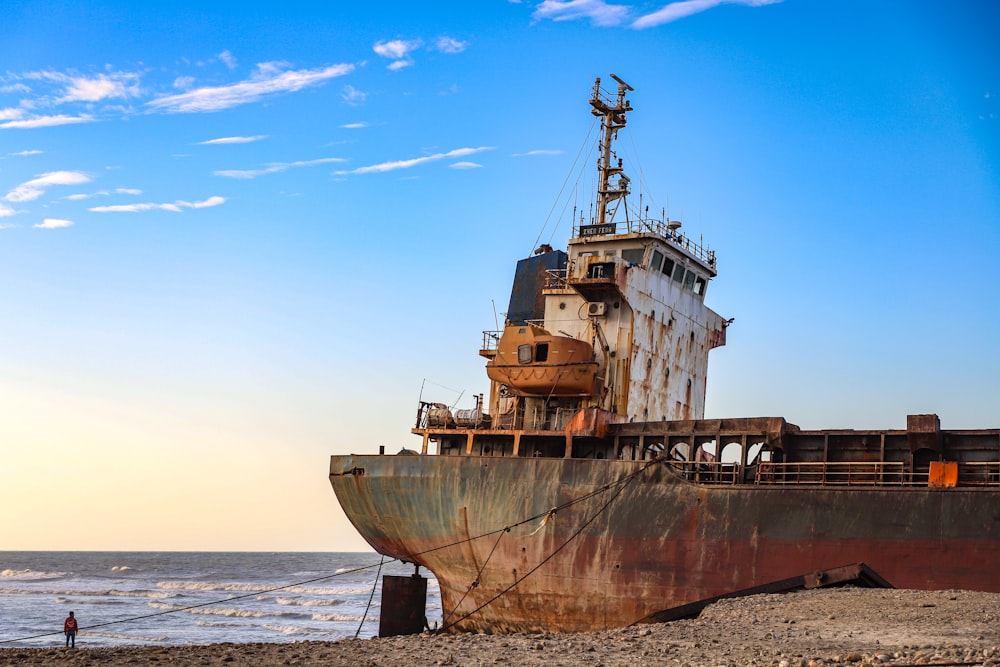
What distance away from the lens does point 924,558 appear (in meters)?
15.9

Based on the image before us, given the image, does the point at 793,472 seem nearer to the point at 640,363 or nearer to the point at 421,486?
the point at 640,363

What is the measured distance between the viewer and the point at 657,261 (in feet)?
78.4

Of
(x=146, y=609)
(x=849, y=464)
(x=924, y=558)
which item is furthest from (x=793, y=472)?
(x=146, y=609)

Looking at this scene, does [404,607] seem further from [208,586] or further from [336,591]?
[208,586]

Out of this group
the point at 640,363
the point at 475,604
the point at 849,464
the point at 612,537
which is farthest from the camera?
the point at 640,363

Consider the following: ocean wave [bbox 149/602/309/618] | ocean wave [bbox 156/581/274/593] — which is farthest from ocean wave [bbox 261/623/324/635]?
ocean wave [bbox 156/581/274/593]

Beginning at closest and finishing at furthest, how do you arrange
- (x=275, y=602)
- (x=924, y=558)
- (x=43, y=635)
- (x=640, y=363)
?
1. (x=924, y=558)
2. (x=640, y=363)
3. (x=43, y=635)
4. (x=275, y=602)

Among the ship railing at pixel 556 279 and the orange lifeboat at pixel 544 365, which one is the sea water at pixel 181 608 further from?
→ the ship railing at pixel 556 279

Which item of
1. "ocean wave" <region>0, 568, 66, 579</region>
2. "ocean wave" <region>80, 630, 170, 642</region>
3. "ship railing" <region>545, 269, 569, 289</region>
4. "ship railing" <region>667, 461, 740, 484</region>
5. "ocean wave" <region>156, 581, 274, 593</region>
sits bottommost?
"ocean wave" <region>0, 568, 66, 579</region>

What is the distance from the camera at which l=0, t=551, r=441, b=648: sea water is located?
28797mm

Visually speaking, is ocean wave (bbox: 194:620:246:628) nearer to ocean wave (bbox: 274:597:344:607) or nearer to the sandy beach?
ocean wave (bbox: 274:597:344:607)

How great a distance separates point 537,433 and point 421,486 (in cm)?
269

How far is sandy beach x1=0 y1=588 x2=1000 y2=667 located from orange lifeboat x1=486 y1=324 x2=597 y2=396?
8.49m

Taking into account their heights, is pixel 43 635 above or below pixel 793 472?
below
